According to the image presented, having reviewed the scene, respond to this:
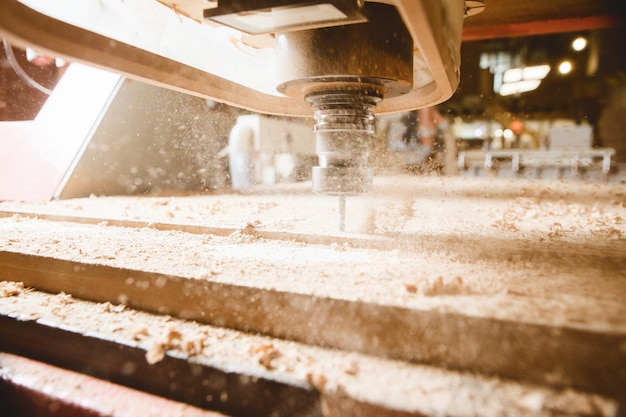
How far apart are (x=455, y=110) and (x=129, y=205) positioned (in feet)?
31.1

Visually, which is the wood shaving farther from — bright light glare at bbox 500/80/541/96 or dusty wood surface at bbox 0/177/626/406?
bright light glare at bbox 500/80/541/96

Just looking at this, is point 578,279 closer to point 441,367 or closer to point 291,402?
point 441,367

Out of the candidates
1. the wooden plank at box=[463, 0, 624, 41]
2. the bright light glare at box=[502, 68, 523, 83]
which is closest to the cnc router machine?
the wooden plank at box=[463, 0, 624, 41]

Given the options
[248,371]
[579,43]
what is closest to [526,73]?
[579,43]

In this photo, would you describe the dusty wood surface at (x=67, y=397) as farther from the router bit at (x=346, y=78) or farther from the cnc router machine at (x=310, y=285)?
the router bit at (x=346, y=78)

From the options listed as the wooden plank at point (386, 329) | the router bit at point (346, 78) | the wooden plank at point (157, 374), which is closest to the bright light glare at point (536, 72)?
the router bit at point (346, 78)

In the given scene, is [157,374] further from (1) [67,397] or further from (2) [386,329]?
(2) [386,329]

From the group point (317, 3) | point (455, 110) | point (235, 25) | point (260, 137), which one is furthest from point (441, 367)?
point (455, 110)

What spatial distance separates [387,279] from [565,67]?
1195cm

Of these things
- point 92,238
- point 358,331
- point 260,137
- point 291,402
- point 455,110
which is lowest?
point 291,402

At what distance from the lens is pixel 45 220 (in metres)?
1.88

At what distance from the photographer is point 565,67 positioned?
1030 cm

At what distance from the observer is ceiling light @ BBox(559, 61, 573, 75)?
1020 cm

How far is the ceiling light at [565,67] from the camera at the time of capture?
10.2 meters
